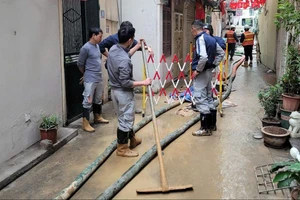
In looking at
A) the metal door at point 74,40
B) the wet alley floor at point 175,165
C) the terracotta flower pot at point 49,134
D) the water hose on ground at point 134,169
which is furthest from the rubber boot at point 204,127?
the metal door at point 74,40

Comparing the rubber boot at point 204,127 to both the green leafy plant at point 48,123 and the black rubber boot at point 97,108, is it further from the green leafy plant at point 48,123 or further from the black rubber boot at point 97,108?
the green leafy plant at point 48,123

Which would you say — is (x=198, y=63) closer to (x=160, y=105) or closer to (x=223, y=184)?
(x=223, y=184)

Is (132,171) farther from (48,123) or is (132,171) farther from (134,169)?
(48,123)

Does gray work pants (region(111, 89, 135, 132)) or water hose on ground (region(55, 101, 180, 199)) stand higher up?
gray work pants (region(111, 89, 135, 132))

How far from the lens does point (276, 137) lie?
4.61 m

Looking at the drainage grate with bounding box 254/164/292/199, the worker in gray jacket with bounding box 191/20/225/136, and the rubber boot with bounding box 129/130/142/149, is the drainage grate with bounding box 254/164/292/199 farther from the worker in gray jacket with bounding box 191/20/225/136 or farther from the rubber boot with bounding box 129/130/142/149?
the rubber boot with bounding box 129/130/142/149

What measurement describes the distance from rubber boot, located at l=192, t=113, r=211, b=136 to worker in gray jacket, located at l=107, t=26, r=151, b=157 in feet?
4.42

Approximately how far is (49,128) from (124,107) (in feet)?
4.09

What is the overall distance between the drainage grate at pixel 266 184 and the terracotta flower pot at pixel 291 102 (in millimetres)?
1505

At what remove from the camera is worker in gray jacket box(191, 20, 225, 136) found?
16.2 feet

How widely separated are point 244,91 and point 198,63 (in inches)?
185

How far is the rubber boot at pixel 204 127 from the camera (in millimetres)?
5273

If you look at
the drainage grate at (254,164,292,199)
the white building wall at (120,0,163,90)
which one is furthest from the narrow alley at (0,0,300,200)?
the white building wall at (120,0,163,90)

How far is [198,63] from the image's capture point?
491cm
